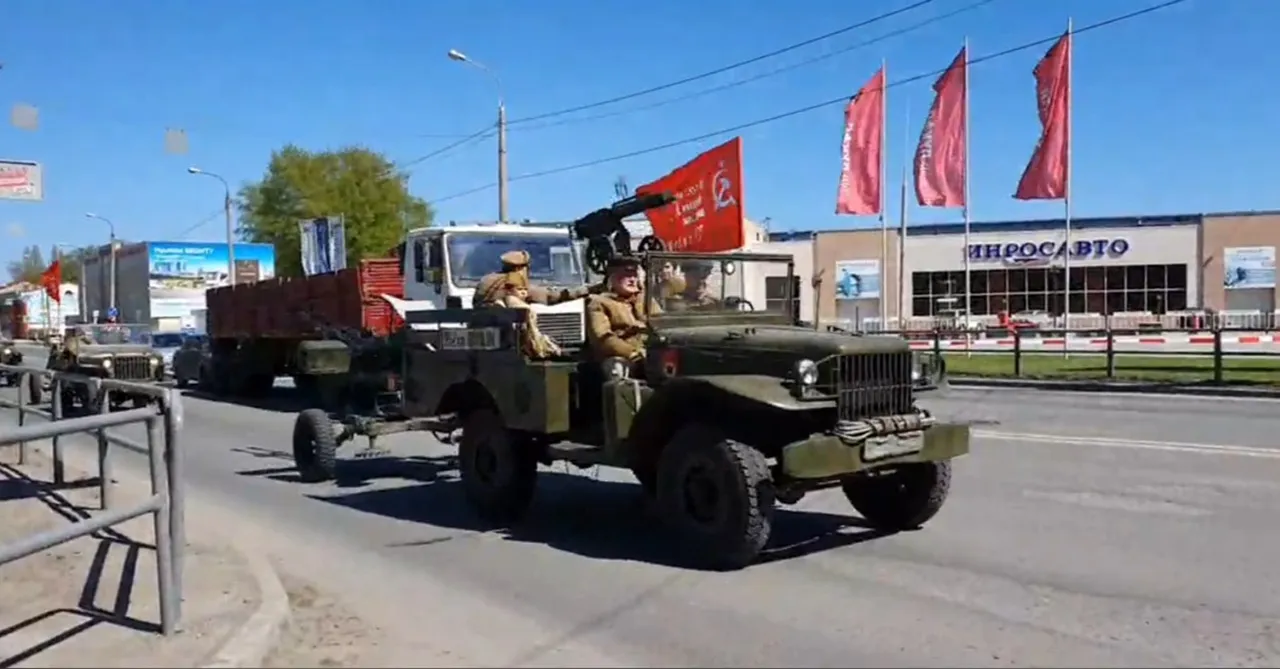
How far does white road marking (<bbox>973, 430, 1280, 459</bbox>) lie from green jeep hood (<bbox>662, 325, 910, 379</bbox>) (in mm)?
6294

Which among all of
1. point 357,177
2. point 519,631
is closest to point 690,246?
→ point 519,631

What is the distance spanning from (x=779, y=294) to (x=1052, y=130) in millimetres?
21775

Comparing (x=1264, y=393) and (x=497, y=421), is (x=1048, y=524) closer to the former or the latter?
(x=497, y=421)

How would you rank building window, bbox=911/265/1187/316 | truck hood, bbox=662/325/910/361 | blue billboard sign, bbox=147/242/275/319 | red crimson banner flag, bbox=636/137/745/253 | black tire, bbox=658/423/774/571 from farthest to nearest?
blue billboard sign, bbox=147/242/275/319
building window, bbox=911/265/1187/316
red crimson banner flag, bbox=636/137/745/253
truck hood, bbox=662/325/910/361
black tire, bbox=658/423/774/571

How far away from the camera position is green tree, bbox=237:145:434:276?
64250 millimetres

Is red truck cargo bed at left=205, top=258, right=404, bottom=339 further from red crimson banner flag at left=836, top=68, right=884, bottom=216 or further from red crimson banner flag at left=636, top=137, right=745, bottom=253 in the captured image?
red crimson banner flag at left=836, top=68, right=884, bottom=216

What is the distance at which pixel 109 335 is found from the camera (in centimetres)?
2603

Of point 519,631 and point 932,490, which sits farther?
point 932,490

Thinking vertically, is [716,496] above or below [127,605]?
above

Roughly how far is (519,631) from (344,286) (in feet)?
42.5

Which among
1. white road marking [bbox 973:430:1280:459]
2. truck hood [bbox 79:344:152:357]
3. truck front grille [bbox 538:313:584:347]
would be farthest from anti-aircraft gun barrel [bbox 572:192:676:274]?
truck hood [bbox 79:344:152:357]

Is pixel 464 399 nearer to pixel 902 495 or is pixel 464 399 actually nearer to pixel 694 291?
pixel 694 291

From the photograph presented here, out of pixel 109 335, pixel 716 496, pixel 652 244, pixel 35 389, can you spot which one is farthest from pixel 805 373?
pixel 109 335

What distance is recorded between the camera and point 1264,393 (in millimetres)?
20531
